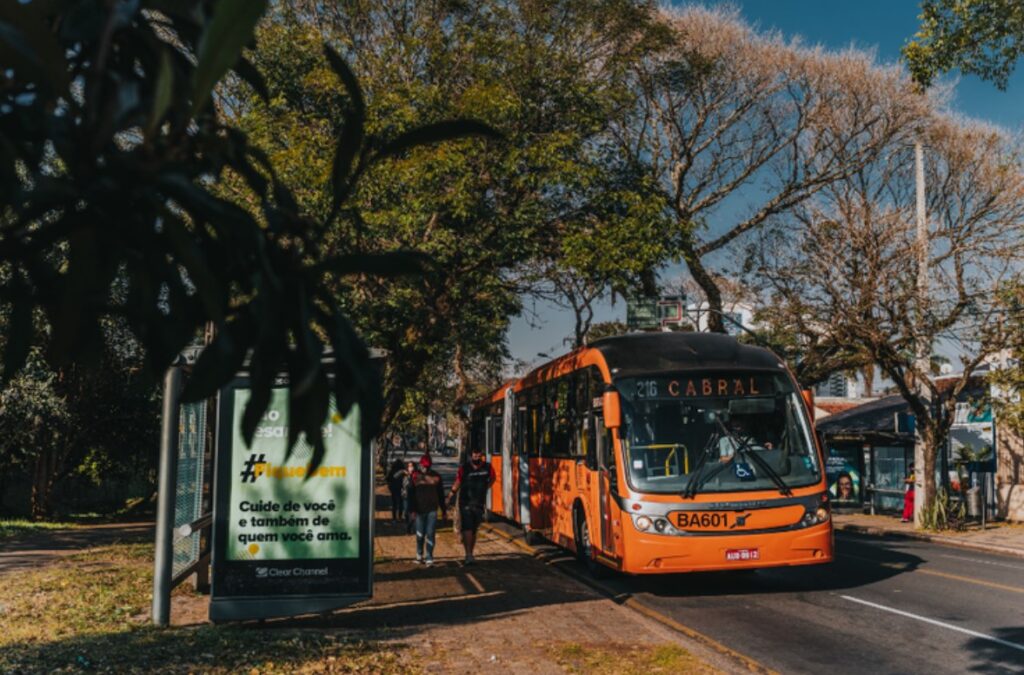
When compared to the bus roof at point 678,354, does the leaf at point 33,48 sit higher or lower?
lower

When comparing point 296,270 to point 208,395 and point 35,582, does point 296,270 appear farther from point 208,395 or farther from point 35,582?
point 35,582

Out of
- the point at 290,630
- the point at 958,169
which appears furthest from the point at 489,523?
the point at 290,630

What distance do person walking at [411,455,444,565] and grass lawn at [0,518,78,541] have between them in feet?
39.9

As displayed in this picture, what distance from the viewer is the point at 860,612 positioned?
1253 cm

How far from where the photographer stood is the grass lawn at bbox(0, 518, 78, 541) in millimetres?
25356

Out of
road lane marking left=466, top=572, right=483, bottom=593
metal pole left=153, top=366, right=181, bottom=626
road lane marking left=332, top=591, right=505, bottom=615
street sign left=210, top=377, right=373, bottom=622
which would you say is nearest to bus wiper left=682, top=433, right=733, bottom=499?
road lane marking left=332, top=591, right=505, bottom=615

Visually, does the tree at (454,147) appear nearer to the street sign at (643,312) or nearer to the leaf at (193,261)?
the street sign at (643,312)

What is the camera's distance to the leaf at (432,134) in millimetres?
2396

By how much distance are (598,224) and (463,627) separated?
33.1 feet

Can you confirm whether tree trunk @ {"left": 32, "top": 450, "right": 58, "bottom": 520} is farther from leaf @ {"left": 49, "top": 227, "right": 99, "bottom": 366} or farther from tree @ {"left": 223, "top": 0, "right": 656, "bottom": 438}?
leaf @ {"left": 49, "top": 227, "right": 99, "bottom": 366}

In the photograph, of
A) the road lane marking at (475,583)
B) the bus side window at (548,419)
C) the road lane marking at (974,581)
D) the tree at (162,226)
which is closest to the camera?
the tree at (162,226)

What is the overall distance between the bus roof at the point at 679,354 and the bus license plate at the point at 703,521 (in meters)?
2.00

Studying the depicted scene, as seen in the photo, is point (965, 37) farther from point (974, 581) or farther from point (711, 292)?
point (711, 292)

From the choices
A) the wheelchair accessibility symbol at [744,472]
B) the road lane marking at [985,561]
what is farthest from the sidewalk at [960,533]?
the wheelchair accessibility symbol at [744,472]
